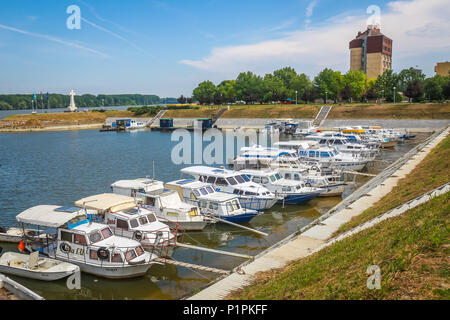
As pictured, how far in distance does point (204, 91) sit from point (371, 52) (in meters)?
75.1

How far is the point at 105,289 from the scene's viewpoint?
712 inches

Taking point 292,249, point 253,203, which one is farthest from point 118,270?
point 253,203

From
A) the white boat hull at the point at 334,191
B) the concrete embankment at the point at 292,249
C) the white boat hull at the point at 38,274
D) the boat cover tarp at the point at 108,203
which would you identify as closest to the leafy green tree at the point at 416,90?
the white boat hull at the point at 334,191

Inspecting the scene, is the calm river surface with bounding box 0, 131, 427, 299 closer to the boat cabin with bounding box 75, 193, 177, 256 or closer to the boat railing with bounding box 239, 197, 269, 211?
the boat railing with bounding box 239, 197, 269, 211

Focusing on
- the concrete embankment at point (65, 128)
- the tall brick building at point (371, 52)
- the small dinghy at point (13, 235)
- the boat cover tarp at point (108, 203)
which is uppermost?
the tall brick building at point (371, 52)

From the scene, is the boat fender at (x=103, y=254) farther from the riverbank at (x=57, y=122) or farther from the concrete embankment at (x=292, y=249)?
the riverbank at (x=57, y=122)

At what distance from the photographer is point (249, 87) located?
15425cm

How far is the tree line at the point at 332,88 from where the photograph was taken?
112 metres

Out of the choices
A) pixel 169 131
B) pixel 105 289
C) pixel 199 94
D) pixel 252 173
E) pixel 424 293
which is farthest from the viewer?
pixel 199 94

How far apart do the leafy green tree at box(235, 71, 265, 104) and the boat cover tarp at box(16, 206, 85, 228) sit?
133m

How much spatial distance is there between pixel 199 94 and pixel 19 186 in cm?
13387

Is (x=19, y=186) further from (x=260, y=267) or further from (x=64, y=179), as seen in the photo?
(x=260, y=267)

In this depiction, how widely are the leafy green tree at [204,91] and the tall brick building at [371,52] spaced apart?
64446mm
